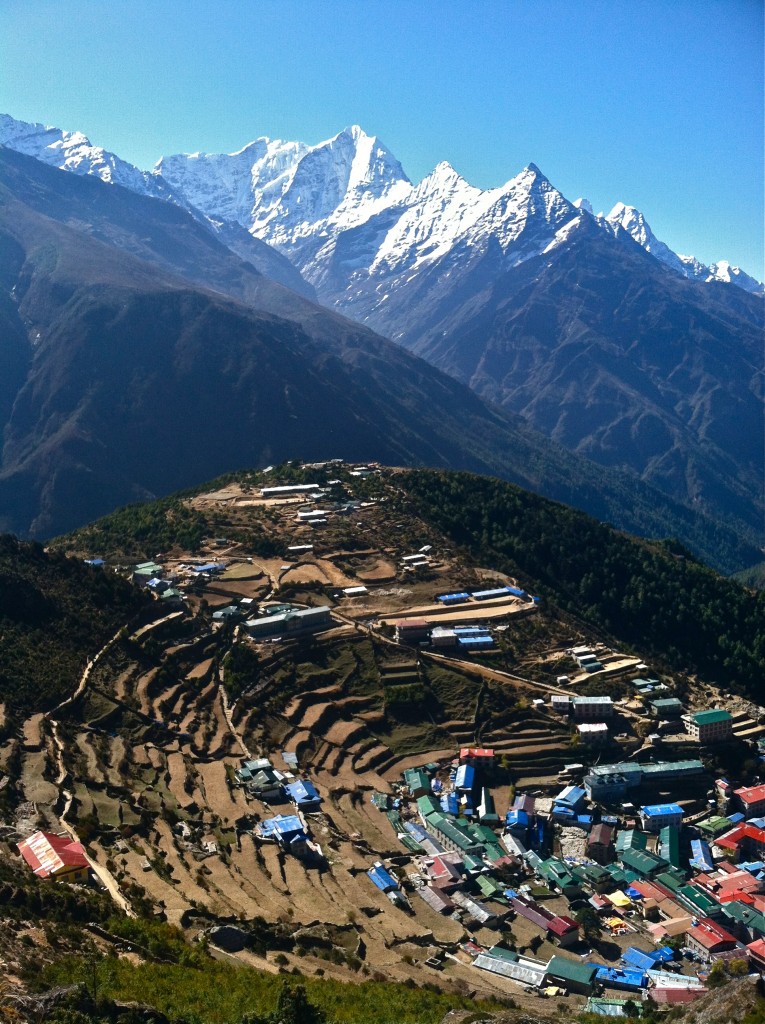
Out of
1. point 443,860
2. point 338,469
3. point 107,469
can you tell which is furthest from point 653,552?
point 107,469

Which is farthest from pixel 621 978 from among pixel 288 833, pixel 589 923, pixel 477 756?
pixel 477 756

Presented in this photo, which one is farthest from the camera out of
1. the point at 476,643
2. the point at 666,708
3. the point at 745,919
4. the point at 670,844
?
the point at 476,643

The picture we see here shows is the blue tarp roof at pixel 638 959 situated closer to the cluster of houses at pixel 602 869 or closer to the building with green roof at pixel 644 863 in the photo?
the cluster of houses at pixel 602 869

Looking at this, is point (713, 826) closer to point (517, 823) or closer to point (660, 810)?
point (660, 810)

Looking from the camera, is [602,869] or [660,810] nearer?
[602,869]

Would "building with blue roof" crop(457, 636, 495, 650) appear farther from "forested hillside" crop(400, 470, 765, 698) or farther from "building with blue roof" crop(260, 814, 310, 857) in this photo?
"building with blue roof" crop(260, 814, 310, 857)

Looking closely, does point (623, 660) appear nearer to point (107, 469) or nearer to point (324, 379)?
point (107, 469)

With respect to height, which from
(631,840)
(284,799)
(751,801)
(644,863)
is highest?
(751,801)

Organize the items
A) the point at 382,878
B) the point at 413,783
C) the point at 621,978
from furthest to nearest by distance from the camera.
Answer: the point at 413,783
the point at 382,878
the point at 621,978
